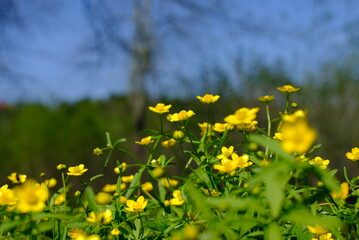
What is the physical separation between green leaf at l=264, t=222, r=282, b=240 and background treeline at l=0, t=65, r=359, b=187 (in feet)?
16.3

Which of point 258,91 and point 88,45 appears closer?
point 88,45

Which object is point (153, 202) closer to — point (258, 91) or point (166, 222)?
point (166, 222)

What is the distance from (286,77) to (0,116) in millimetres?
7202

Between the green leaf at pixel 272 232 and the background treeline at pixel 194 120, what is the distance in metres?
4.98

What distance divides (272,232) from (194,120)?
5.85m

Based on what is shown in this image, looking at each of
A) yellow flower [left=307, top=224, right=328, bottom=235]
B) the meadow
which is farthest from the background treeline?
yellow flower [left=307, top=224, right=328, bottom=235]

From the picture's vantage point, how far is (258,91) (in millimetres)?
7539


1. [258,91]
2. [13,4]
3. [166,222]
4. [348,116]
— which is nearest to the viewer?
[166,222]

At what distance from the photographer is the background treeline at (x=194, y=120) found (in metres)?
6.12

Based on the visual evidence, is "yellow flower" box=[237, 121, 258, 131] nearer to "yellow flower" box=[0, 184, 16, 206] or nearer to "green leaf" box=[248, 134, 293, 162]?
"green leaf" box=[248, 134, 293, 162]

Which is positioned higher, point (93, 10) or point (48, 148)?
point (93, 10)

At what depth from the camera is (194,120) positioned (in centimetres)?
650

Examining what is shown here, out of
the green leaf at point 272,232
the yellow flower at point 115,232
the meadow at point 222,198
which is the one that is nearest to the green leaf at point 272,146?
the meadow at point 222,198

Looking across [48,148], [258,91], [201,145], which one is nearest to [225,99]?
[258,91]
